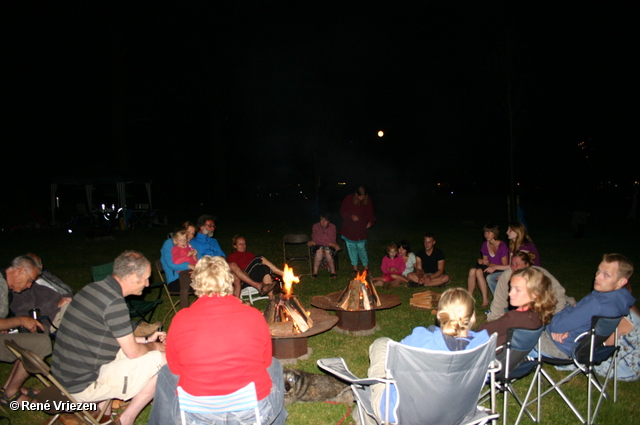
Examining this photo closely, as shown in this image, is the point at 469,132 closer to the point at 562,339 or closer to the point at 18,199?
the point at 562,339

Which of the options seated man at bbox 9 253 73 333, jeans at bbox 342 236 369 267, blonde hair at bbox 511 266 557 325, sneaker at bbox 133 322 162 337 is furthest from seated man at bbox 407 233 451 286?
seated man at bbox 9 253 73 333

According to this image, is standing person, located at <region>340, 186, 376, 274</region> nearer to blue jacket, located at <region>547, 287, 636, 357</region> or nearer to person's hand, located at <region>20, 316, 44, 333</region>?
blue jacket, located at <region>547, 287, 636, 357</region>

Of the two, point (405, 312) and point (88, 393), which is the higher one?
point (88, 393)

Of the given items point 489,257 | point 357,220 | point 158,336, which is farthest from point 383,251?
point 158,336

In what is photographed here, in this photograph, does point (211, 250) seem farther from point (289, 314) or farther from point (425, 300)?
point (425, 300)

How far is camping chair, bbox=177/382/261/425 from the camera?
216 cm

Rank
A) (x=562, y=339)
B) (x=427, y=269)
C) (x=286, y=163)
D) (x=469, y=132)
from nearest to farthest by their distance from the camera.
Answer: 1. (x=562, y=339)
2. (x=427, y=269)
3. (x=469, y=132)
4. (x=286, y=163)

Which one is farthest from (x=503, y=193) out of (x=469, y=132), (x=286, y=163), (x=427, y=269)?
(x=286, y=163)

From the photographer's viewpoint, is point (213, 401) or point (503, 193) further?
point (503, 193)

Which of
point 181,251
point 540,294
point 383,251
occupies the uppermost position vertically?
point 540,294

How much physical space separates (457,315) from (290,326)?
6.55 ft

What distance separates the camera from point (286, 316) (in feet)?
14.2

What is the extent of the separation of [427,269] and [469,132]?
2130 centimetres

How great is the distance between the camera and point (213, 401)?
2164 mm
